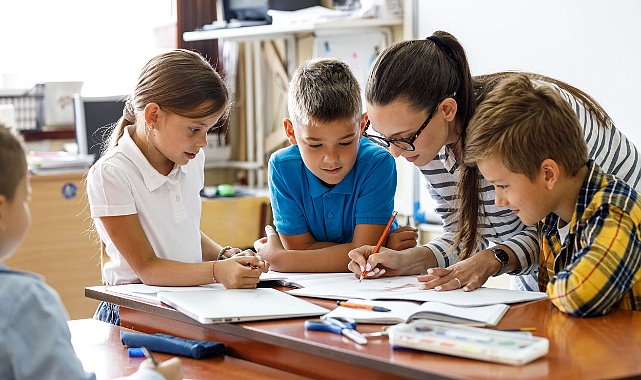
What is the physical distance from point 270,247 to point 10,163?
918 millimetres

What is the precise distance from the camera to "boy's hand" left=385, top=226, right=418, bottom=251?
1.89 meters

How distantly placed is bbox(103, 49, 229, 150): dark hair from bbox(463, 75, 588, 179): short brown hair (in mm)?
633

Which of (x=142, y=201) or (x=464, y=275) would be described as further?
(x=142, y=201)

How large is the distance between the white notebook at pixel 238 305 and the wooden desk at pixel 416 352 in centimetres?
2

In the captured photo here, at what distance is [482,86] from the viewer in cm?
173

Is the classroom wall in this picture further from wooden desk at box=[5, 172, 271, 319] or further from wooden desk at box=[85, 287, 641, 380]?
wooden desk at box=[5, 172, 271, 319]

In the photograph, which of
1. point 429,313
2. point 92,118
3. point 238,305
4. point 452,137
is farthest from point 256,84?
point 429,313

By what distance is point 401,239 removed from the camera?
1.89 metres

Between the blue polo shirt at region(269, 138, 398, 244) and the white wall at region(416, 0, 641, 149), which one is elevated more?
the white wall at region(416, 0, 641, 149)

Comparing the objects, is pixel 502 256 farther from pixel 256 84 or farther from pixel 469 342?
pixel 256 84

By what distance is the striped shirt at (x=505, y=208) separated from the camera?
167 cm

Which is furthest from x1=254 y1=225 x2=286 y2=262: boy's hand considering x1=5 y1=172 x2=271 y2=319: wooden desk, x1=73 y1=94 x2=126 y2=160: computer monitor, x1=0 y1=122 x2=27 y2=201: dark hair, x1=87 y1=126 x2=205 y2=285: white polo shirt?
x1=73 y1=94 x2=126 y2=160: computer monitor

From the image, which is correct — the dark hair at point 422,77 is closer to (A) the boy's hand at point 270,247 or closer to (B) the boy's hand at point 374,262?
(B) the boy's hand at point 374,262

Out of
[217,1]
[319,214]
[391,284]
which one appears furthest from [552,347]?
[217,1]
